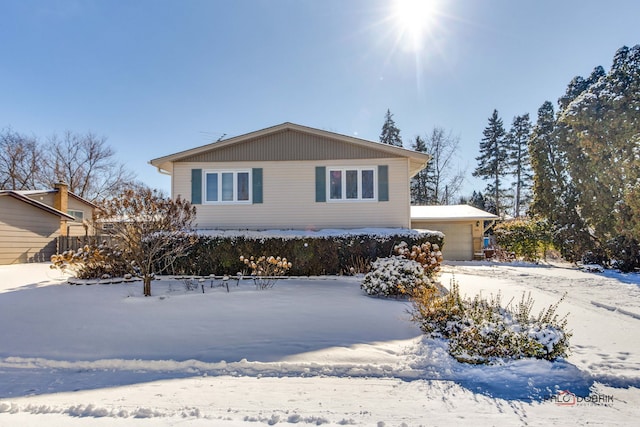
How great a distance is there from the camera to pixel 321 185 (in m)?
10.9

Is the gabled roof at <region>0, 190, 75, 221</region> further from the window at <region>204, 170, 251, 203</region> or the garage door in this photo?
the garage door

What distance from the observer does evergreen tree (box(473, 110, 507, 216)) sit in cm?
3070

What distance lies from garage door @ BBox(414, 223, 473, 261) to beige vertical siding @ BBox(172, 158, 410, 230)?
687 centimetres

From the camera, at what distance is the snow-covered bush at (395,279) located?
6355mm

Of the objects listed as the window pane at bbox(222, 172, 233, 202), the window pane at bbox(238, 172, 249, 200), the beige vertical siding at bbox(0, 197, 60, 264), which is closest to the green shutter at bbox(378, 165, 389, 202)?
the window pane at bbox(238, 172, 249, 200)

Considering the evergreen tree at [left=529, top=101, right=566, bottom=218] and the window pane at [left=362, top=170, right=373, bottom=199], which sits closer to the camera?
the window pane at [left=362, top=170, right=373, bottom=199]

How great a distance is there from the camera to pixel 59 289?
7133 millimetres

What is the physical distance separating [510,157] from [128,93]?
31973 mm

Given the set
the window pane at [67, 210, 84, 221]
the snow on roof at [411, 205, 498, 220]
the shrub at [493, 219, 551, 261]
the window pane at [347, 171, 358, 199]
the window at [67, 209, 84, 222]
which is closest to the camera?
the window pane at [347, 171, 358, 199]

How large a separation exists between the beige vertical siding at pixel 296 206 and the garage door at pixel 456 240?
6.87m

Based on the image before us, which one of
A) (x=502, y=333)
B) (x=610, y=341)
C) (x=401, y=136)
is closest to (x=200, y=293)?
(x=502, y=333)

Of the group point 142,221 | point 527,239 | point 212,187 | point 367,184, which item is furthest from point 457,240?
point 142,221

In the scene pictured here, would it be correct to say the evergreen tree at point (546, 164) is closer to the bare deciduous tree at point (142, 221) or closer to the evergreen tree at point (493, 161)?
the bare deciduous tree at point (142, 221)

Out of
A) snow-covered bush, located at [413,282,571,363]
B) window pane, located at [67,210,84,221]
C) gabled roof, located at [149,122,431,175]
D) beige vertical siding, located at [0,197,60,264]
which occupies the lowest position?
snow-covered bush, located at [413,282,571,363]
